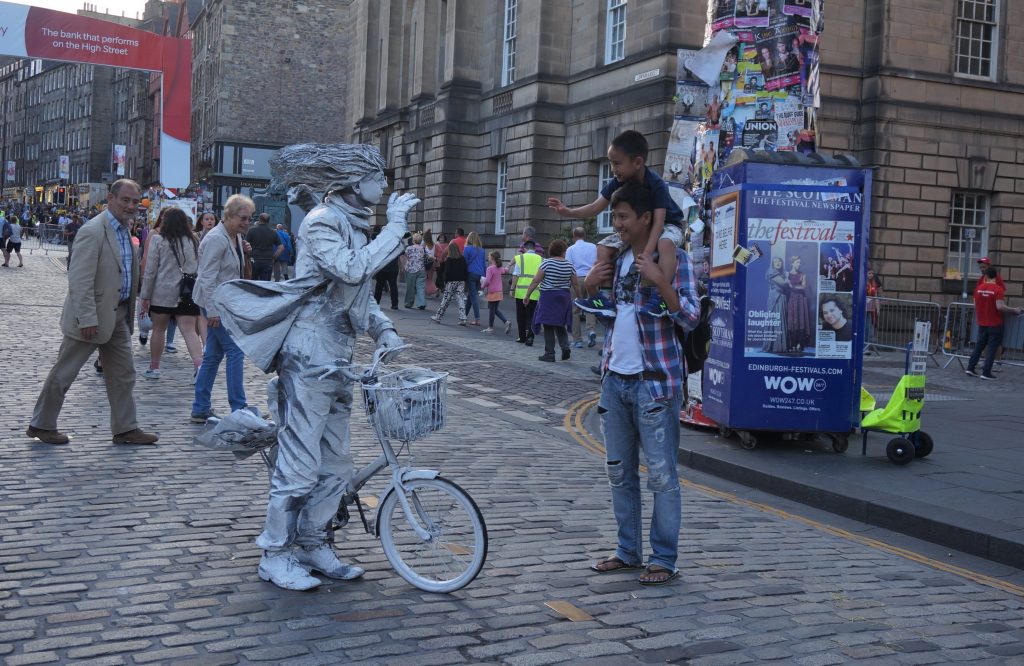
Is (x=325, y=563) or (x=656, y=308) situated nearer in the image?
(x=325, y=563)

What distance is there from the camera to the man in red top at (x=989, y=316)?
55.8 feet

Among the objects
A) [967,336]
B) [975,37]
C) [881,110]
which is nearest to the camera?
[967,336]

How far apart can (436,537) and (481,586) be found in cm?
36

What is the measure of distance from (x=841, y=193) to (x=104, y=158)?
106 meters

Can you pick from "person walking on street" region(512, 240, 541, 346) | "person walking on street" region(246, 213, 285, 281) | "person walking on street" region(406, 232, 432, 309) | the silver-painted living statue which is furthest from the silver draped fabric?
"person walking on street" region(406, 232, 432, 309)

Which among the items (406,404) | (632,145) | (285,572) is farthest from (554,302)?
(406,404)

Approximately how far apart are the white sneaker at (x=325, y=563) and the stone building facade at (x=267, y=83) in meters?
63.7

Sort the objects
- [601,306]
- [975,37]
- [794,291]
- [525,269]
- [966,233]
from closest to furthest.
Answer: [601,306] < [794,291] < [525,269] < [975,37] < [966,233]

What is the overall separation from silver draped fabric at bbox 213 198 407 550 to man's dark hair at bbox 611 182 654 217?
1.04 metres

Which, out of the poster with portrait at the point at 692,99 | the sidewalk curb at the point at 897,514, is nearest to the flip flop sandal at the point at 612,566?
the sidewalk curb at the point at 897,514

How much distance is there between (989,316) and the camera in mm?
16984

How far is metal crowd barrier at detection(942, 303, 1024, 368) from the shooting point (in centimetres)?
1734

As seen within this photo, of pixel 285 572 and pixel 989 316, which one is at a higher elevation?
pixel 989 316

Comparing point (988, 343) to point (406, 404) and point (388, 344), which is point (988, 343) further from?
point (406, 404)
